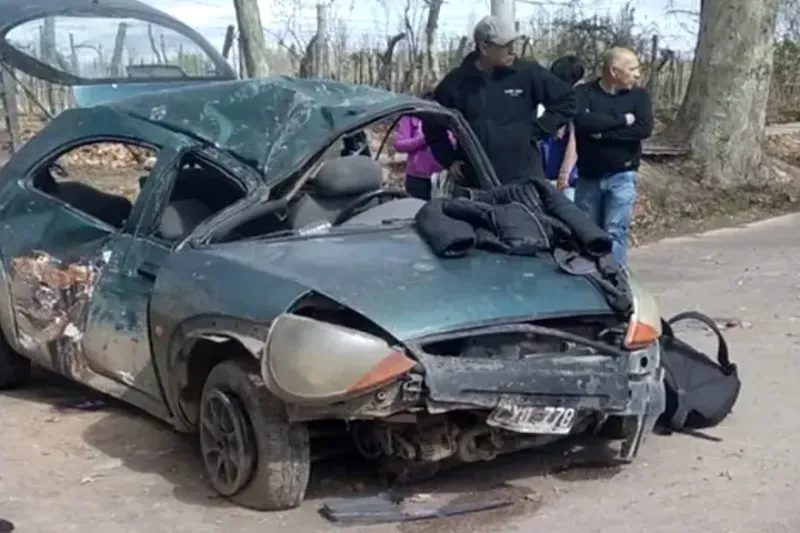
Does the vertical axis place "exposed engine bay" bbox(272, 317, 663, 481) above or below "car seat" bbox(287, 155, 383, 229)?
below

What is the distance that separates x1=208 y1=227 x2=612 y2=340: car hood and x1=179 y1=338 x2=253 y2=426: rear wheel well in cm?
35

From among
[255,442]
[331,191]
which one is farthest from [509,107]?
[255,442]

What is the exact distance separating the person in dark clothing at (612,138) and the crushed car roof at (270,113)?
2.30 m

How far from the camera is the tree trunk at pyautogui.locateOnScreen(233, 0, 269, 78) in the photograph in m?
15.8

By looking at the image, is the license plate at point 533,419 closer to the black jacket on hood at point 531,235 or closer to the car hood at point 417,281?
the car hood at point 417,281

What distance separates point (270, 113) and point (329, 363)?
5.60 ft

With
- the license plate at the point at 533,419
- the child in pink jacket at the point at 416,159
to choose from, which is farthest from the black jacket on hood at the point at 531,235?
the child in pink jacket at the point at 416,159

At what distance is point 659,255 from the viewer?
12.0m

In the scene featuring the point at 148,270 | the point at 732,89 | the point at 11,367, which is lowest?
the point at 732,89

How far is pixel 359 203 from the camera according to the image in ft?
21.6

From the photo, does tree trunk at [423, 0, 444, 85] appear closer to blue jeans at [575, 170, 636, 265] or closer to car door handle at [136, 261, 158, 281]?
blue jeans at [575, 170, 636, 265]

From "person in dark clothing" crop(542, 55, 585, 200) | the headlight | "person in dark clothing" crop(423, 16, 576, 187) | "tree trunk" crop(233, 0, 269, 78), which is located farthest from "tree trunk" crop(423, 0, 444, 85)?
the headlight

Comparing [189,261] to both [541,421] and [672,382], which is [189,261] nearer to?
[541,421]

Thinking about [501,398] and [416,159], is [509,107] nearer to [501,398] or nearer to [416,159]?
[416,159]
